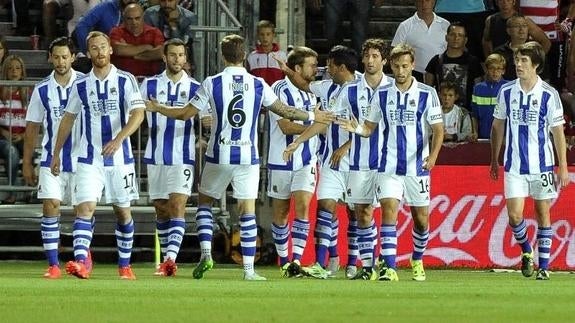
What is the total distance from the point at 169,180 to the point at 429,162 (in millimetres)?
2875

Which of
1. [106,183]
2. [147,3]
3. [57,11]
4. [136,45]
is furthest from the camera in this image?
[57,11]

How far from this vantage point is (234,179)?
17422 millimetres

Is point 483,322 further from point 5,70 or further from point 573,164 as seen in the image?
point 5,70

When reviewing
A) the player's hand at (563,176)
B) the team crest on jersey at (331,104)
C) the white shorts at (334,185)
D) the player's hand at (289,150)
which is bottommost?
the white shorts at (334,185)

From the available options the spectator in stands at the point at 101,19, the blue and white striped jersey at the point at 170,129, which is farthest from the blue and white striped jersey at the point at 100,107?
the spectator in stands at the point at 101,19

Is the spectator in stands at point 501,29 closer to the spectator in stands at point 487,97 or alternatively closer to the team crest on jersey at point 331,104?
the spectator in stands at point 487,97

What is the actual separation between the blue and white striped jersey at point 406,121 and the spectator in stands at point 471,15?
653 cm

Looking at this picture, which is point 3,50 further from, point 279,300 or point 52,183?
point 279,300

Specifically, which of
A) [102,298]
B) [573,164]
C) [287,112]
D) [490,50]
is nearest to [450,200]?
[573,164]

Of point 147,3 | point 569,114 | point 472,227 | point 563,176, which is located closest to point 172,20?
point 147,3

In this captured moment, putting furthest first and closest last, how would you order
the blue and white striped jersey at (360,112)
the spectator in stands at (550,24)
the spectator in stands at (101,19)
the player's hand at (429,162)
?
the spectator in stands at (550,24) < the spectator in stands at (101,19) < the blue and white striped jersey at (360,112) < the player's hand at (429,162)

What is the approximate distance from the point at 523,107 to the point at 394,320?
20.2ft

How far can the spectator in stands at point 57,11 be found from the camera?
23.9 metres

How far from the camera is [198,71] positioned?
22078mm
